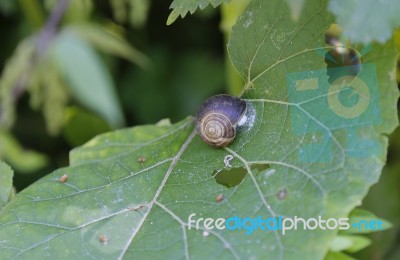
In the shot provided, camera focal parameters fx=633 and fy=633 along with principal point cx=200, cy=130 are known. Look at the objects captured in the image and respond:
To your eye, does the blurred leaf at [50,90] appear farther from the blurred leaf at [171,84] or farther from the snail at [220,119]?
the snail at [220,119]

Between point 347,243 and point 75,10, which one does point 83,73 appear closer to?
point 75,10

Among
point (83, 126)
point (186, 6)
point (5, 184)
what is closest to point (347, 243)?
point (186, 6)

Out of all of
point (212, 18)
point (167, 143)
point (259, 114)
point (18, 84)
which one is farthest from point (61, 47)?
point (259, 114)

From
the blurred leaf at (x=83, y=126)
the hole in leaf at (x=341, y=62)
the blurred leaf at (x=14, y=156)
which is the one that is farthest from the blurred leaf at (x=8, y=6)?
the hole in leaf at (x=341, y=62)

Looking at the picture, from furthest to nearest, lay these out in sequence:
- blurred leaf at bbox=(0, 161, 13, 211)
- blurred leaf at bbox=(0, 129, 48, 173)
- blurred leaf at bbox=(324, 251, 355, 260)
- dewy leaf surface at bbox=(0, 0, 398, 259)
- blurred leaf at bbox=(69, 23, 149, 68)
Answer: blurred leaf at bbox=(69, 23, 149, 68) < blurred leaf at bbox=(0, 129, 48, 173) < blurred leaf at bbox=(0, 161, 13, 211) < blurred leaf at bbox=(324, 251, 355, 260) < dewy leaf surface at bbox=(0, 0, 398, 259)

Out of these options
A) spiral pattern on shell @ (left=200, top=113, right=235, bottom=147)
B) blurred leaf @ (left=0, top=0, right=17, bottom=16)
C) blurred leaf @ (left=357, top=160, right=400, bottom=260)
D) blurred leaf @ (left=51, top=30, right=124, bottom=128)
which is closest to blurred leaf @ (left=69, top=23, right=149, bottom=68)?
blurred leaf @ (left=51, top=30, right=124, bottom=128)

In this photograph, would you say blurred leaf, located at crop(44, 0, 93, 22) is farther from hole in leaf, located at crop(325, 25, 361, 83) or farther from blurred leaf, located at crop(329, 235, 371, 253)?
blurred leaf, located at crop(329, 235, 371, 253)
